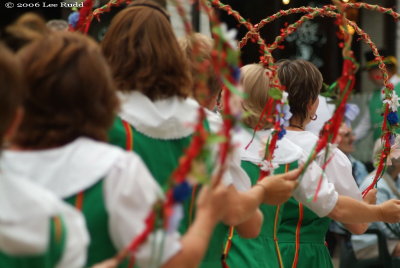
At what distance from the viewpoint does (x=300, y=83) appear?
4.88m

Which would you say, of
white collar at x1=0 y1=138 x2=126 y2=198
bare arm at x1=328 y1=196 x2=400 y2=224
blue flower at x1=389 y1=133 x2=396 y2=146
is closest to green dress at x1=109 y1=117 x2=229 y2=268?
white collar at x1=0 y1=138 x2=126 y2=198

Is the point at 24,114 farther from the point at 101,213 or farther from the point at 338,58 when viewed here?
the point at 338,58

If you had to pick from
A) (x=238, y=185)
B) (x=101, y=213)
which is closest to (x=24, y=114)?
(x=101, y=213)

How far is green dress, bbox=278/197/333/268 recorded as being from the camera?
193 inches

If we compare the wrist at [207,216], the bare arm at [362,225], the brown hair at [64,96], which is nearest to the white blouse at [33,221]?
the brown hair at [64,96]

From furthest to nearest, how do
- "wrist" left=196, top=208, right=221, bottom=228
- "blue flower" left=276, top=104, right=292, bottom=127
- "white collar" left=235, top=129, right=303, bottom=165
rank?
"white collar" left=235, top=129, right=303, bottom=165 < "blue flower" left=276, top=104, right=292, bottom=127 < "wrist" left=196, top=208, right=221, bottom=228

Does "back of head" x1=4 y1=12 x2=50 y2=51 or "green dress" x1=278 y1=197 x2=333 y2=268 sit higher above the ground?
"back of head" x1=4 y1=12 x2=50 y2=51

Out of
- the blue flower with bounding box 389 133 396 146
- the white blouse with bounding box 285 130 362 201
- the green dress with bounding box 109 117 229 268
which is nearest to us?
the green dress with bounding box 109 117 229 268

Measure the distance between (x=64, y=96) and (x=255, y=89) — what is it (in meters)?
1.97

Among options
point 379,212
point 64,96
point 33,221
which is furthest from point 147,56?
point 379,212

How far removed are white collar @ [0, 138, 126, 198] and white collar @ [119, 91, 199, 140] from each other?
2.11 feet

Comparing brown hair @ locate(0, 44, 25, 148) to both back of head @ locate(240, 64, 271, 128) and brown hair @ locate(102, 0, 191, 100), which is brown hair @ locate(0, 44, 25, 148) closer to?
brown hair @ locate(102, 0, 191, 100)

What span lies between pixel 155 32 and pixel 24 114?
771 mm

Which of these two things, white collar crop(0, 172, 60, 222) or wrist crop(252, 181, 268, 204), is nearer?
white collar crop(0, 172, 60, 222)
